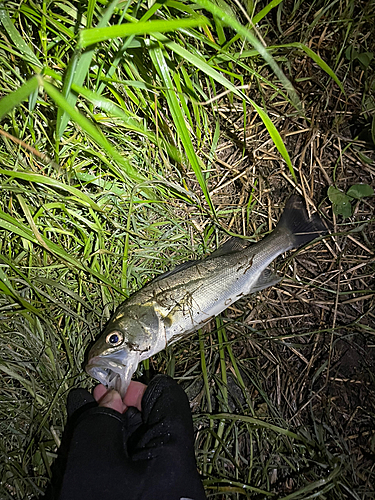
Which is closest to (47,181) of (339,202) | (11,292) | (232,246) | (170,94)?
(11,292)

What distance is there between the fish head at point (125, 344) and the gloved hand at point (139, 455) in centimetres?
28

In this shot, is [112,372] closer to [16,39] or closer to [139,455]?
[139,455]

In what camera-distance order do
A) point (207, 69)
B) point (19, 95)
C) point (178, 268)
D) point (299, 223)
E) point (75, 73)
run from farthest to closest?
point (299, 223)
point (178, 268)
point (207, 69)
point (75, 73)
point (19, 95)

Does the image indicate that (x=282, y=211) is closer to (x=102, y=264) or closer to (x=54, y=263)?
(x=102, y=264)

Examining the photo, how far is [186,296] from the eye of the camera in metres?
2.54

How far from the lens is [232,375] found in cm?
298

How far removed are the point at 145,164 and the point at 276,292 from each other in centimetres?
163

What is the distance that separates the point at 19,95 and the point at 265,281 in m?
2.19

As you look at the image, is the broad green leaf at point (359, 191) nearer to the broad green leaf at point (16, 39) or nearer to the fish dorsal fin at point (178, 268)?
the fish dorsal fin at point (178, 268)

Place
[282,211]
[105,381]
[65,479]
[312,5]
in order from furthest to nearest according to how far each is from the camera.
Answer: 1. [282,211]
2. [312,5]
3. [105,381]
4. [65,479]

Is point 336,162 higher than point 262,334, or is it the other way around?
point 336,162

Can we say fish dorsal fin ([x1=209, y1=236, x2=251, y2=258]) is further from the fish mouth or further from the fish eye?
the fish mouth

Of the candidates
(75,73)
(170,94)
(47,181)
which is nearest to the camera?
(75,73)

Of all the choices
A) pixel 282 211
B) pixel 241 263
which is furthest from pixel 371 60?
pixel 241 263
